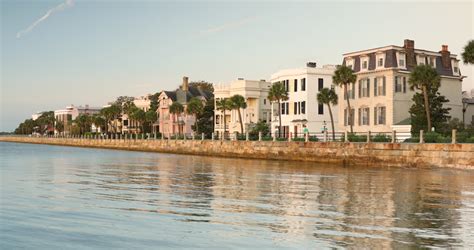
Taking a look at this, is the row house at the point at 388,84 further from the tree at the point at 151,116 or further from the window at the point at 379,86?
the tree at the point at 151,116

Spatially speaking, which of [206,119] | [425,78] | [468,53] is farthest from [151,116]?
[468,53]

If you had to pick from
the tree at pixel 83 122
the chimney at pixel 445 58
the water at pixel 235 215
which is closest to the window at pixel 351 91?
the chimney at pixel 445 58

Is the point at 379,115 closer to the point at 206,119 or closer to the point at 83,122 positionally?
the point at 206,119

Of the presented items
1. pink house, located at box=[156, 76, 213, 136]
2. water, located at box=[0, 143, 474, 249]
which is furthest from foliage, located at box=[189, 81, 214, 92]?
water, located at box=[0, 143, 474, 249]

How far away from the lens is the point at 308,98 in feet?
241

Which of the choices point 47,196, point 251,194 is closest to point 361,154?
point 251,194

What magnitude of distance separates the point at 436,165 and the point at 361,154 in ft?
25.2

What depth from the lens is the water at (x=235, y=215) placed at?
1341 centimetres

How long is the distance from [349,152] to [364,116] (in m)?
17.6

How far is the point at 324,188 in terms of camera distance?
26.0 metres

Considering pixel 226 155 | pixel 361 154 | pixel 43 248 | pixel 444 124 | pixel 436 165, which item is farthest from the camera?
pixel 226 155

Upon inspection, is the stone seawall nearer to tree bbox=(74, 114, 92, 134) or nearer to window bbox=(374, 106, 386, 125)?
window bbox=(374, 106, 386, 125)

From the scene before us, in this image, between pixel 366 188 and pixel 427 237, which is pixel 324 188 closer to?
pixel 366 188

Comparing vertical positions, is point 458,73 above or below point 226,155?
above
